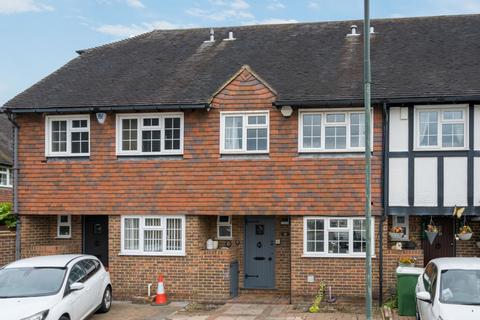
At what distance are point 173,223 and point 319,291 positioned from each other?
4.25 meters

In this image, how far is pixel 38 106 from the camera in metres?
18.4

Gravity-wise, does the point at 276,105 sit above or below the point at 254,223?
above

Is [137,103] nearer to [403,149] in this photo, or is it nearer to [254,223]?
[254,223]

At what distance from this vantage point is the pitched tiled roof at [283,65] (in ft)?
57.1

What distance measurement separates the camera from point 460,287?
11852 millimetres

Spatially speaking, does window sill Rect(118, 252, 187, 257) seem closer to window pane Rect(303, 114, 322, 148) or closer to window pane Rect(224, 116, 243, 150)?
window pane Rect(224, 116, 243, 150)

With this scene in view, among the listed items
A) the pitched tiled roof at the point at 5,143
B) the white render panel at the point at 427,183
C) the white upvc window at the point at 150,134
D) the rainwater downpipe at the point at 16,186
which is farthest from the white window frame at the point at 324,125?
the pitched tiled roof at the point at 5,143

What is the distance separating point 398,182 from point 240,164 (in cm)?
401

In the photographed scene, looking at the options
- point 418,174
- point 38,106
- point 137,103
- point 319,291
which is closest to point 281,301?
point 319,291

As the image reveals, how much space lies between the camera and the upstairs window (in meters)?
16.7

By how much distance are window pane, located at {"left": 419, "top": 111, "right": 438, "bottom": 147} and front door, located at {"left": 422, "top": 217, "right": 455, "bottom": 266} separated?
7.57 feet

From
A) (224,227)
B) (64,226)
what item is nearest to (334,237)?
(224,227)

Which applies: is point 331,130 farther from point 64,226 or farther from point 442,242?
point 64,226

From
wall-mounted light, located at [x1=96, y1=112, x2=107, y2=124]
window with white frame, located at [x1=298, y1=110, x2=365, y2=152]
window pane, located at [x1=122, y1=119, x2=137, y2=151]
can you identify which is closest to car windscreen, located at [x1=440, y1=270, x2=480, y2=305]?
window with white frame, located at [x1=298, y1=110, x2=365, y2=152]
